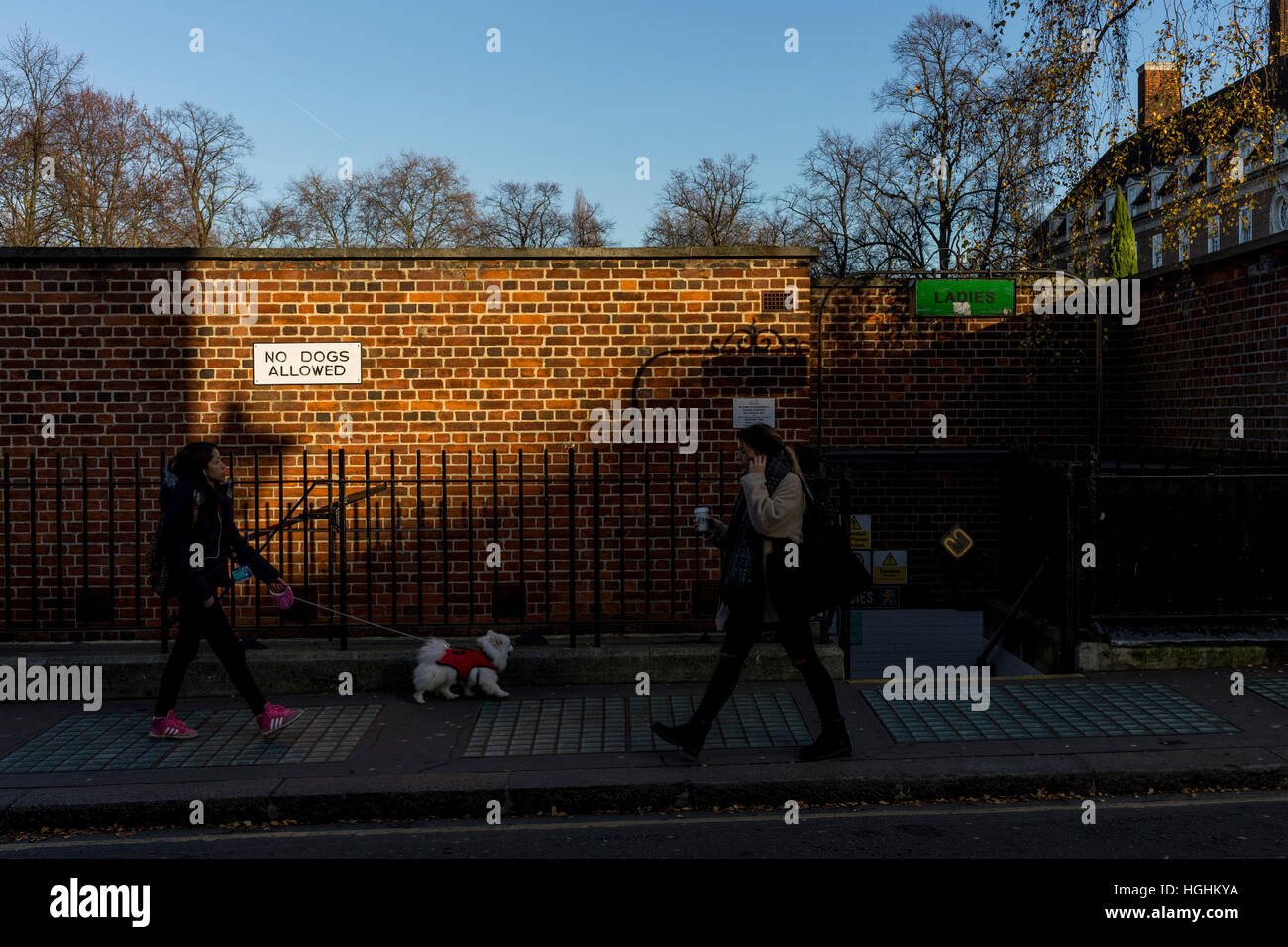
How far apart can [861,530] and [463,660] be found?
222 inches

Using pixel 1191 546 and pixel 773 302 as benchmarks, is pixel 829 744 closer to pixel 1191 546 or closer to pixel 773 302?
pixel 1191 546

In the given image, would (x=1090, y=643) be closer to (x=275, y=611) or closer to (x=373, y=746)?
(x=373, y=746)

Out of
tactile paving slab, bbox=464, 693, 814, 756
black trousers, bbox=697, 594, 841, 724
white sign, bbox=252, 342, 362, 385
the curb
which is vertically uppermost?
white sign, bbox=252, 342, 362, 385

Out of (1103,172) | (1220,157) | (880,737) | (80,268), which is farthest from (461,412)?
(1220,157)

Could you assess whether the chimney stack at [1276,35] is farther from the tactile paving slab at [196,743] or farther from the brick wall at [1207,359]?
the tactile paving slab at [196,743]

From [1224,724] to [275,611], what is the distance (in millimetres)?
7185

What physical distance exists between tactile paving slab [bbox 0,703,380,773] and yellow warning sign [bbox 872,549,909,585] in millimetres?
6261

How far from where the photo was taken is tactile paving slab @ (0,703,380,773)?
19.3ft

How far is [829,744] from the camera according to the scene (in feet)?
18.7

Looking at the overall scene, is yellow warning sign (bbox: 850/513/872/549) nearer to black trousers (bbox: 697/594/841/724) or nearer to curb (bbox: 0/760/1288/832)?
black trousers (bbox: 697/594/841/724)

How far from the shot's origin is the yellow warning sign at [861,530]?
11.5 m

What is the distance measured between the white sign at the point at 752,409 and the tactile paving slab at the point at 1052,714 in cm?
297

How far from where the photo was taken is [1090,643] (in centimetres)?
769

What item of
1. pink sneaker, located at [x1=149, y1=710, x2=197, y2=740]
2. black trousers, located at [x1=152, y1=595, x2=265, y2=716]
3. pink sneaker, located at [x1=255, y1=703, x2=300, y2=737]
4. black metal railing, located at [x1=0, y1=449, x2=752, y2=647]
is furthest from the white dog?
black metal railing, located at [x1=0, y1=449, x2=752, y2=647]
